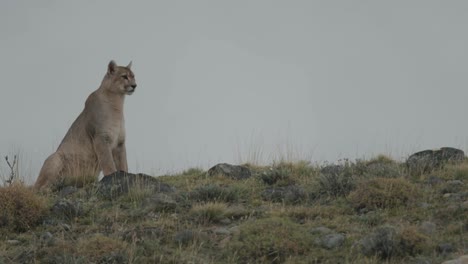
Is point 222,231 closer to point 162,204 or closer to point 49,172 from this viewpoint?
point 162,204

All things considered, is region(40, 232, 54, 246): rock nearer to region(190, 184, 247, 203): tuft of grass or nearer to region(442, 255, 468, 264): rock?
region(190, 184, 247, 203): tuft of grass

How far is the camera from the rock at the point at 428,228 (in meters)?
8.98

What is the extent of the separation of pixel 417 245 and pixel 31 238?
5.18 meters

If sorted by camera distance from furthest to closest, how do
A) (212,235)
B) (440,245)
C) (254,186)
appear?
(254,186), (212,235), (440,245)

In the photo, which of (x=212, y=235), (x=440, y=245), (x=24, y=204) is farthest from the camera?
(x=24, y=204)

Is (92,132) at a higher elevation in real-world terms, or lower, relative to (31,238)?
higher

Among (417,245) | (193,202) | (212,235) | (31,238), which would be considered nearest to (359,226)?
(417,245)

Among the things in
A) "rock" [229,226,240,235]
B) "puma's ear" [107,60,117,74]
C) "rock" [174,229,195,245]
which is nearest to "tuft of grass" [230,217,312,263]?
"rock" [229,226,240,235]

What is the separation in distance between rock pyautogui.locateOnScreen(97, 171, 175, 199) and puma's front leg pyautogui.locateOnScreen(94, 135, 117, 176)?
101 centimetres

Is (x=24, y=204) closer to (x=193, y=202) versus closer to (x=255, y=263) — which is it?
(x=193, y=202)

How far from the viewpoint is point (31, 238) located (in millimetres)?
9914

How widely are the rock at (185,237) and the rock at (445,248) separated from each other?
3051 millimetres

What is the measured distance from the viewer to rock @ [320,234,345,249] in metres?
8.84

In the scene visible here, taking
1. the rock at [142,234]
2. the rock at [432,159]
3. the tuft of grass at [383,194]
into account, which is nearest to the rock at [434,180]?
the rock at [432,159]
